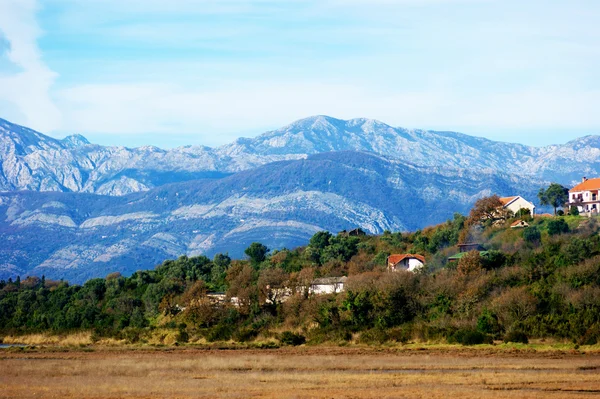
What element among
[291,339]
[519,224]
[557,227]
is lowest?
[291,339]

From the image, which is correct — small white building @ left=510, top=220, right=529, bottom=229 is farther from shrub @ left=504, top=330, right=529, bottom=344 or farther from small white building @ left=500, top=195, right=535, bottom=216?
shrub @ left=504, top=330, right=529, bottom=344

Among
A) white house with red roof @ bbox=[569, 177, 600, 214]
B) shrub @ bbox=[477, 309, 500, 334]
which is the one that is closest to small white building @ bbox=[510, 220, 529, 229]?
white house with red roof @ bbox=[569, 177, 600, 214]

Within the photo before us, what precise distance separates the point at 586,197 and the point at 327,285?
48.7m

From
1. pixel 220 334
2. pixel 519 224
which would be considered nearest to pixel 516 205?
pixel 519 224

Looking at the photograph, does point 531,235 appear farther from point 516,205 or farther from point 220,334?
point 220,334

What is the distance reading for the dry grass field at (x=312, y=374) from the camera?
44.3 m

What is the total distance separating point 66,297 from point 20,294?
800 centimetres

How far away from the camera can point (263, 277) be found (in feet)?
336

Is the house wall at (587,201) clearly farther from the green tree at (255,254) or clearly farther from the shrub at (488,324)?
the shrub at (488,324)

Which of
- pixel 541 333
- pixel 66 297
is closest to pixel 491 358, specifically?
pixel 541 333

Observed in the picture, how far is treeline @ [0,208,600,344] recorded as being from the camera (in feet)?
253

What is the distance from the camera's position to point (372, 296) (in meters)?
85.5

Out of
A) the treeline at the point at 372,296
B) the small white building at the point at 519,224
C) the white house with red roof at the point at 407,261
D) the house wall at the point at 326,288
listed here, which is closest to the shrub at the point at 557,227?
the treeline at the point at 372,296

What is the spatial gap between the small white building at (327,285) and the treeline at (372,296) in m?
1.19
